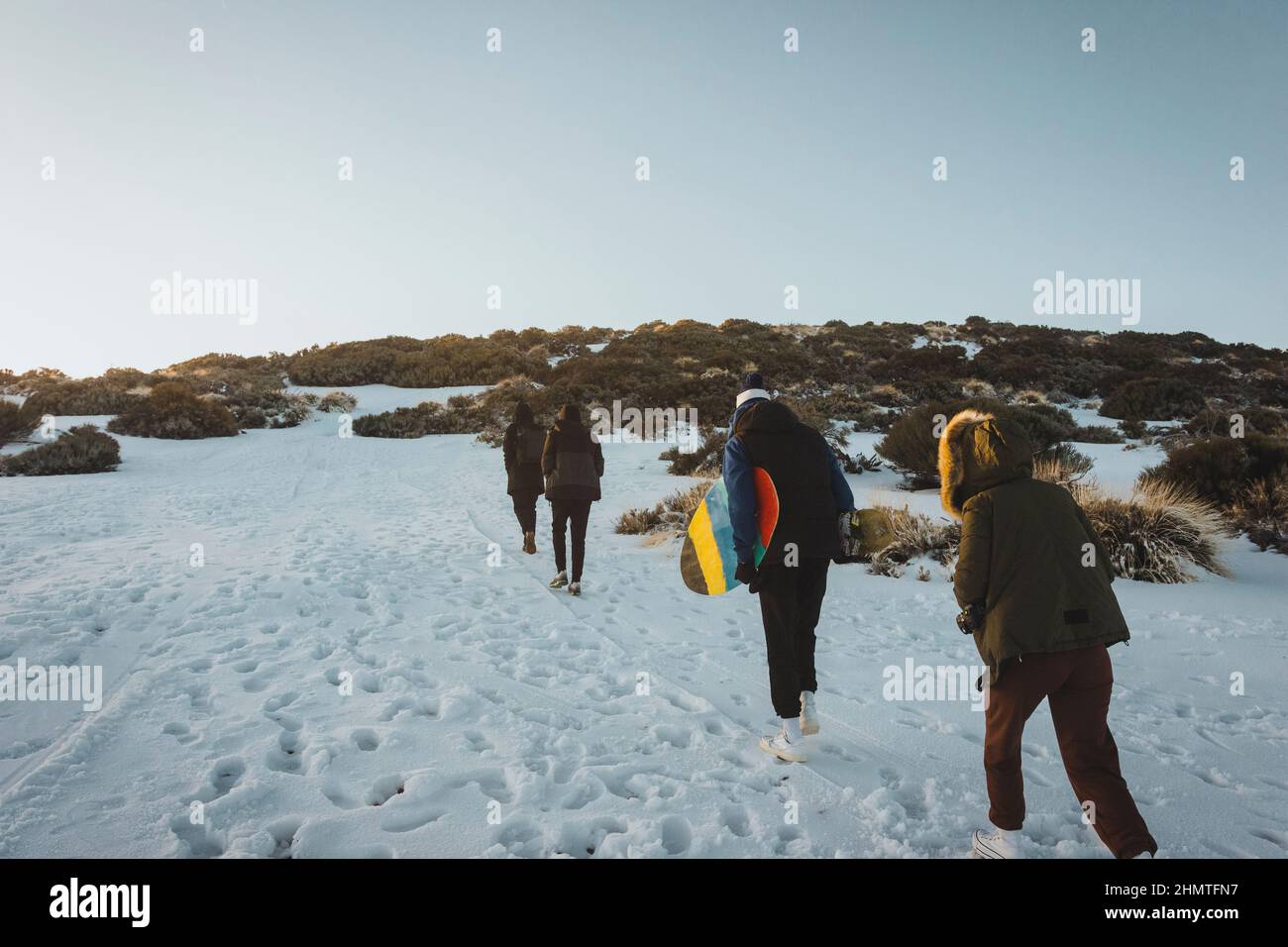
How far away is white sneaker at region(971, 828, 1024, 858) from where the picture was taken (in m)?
2.67

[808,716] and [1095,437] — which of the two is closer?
[808,716]

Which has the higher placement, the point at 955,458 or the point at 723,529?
the point at 955,458

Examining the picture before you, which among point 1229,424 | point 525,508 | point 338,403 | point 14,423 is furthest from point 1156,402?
point 14,423

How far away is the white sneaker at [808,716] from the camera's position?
3.75m

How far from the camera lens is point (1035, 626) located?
8.13 feet

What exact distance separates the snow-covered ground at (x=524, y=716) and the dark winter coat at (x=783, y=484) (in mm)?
1304

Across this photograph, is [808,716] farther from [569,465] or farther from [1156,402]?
[1156,402]

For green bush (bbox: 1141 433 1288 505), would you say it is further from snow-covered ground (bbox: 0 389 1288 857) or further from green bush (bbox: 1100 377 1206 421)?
green bush (bbox: 1100 377 1206 421)

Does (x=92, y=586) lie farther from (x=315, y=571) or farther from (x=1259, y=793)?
(x=1259, y=793)

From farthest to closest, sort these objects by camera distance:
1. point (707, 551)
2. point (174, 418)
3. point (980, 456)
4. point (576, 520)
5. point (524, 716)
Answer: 1. point (174, 418)
2. point (576, 520)
3. point (524, 716)
4. point (707, 551)
5. point (980, 456)

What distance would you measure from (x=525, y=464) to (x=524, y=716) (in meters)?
4.78

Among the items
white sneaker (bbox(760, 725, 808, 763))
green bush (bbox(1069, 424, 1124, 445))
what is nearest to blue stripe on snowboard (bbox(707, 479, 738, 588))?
white sneaker (bbox(760, 725, 808, 763))

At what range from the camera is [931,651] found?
18.3 feet

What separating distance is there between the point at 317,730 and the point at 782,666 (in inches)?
113
